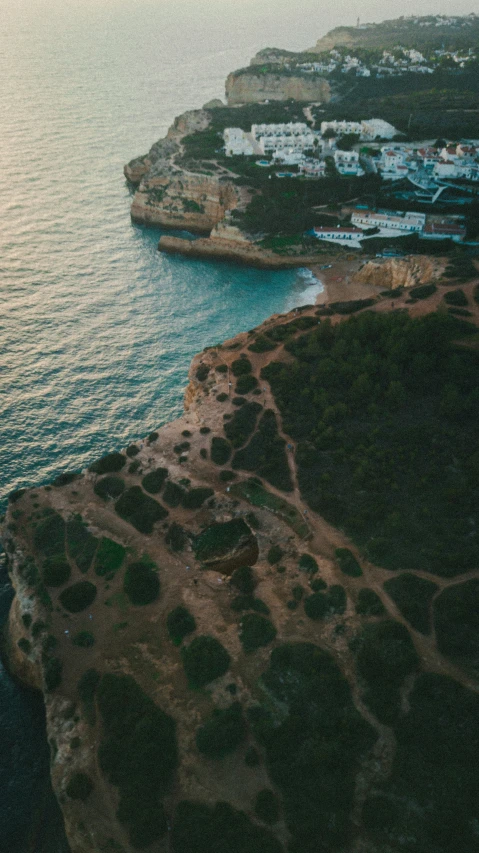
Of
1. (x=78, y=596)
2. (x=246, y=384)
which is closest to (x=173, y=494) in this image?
(x=78, y=596)

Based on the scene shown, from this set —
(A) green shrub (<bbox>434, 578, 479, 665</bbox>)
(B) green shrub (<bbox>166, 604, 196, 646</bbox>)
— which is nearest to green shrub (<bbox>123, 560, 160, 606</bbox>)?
(B) green shrub (<bbox>166, 604, 196, 646</bbox>)

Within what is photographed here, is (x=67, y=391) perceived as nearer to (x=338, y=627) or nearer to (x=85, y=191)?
(x=338, y=627)

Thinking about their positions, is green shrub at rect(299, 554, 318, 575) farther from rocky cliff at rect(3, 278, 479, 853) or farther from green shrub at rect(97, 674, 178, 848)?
green shrub at rect(97, 674, 178, 848)

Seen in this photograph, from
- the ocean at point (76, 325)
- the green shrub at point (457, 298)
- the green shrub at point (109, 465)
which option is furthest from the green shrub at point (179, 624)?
the green shrub at point (457, 298)

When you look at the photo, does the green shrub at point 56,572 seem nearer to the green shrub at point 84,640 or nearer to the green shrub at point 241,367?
the green shrub at point 84,640

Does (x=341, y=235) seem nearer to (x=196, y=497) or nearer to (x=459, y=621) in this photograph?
(x=196, y=497)
